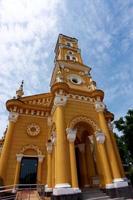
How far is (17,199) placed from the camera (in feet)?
32.3

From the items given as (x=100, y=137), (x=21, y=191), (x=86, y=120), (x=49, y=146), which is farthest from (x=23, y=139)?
(x=100, y=137)

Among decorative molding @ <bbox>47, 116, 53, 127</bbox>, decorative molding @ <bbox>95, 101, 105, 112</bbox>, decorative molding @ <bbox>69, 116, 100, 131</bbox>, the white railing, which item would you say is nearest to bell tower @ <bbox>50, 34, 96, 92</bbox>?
decorative molding @ <bbox>95, 101, 105, 112</bbox>

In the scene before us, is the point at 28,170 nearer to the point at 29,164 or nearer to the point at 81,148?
the point at 29,164

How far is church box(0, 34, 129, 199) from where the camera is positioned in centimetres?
1070

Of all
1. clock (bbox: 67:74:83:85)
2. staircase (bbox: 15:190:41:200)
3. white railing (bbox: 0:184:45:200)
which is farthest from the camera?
clock (bbox: 67:74:83:85)

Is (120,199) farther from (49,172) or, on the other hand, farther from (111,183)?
(49,172)

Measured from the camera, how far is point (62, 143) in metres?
11.0

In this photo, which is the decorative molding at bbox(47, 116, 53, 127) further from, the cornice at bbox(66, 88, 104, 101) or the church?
the cornice at bbox(66, 88, 104, 101)

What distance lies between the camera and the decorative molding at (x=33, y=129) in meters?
14.9

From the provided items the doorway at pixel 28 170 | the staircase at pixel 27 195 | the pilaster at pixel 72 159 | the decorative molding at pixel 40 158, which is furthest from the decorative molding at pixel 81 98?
the staircase at pixel 27 195

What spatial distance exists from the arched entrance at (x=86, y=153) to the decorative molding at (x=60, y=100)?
5.75 ft

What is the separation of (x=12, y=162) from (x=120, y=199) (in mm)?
8652

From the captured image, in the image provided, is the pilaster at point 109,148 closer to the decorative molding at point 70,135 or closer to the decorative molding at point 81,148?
the decorative molding at point 70,135

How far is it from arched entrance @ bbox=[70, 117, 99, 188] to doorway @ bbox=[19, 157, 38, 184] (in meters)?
4.19
